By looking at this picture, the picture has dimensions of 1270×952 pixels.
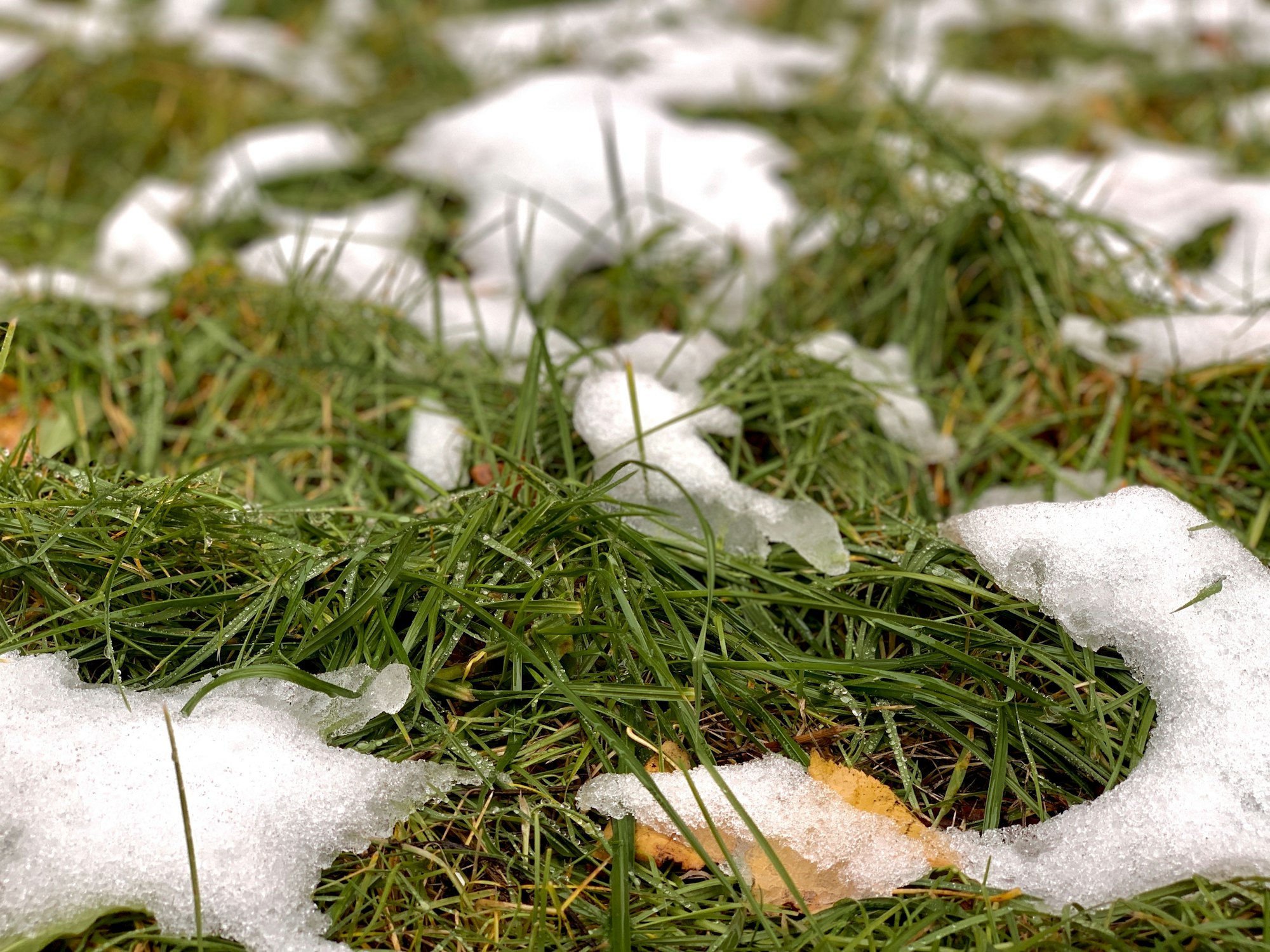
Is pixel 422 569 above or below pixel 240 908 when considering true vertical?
above

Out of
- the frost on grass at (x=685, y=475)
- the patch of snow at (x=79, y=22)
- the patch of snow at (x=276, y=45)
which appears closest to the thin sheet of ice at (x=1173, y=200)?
the frost on grass at (x=685, y=475)

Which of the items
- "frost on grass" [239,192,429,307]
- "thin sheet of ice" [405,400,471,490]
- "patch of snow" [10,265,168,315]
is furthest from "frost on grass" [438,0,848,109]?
"thin sheet of ice" [405,400,471,490]

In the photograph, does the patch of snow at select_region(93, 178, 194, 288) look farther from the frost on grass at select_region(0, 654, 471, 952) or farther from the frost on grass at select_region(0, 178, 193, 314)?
the frost on grass at select_region(0, 654, 471, 952)

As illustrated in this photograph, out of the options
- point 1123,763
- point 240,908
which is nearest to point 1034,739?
point 1123,763

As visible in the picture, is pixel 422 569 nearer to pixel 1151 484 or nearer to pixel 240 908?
pixel 240 908

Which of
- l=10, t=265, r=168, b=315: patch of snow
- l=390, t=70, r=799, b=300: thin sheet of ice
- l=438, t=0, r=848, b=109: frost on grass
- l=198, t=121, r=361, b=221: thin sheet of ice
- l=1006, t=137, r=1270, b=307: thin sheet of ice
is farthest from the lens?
l=438, t=0, r=848, b=109: frost on grass

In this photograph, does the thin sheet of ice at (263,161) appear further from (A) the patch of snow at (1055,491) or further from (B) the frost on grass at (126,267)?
(A) the patch of snow at (1055,491)

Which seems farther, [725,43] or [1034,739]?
[725,43]
